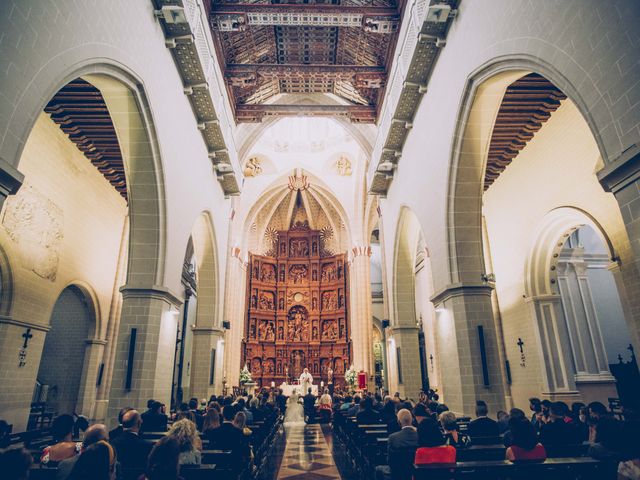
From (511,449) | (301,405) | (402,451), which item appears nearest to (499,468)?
(511,449)

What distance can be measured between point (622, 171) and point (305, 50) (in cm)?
1042

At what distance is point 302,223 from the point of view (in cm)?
2688

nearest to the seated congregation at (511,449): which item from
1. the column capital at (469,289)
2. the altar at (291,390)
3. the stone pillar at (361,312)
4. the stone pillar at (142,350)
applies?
the column capital at (469,289)

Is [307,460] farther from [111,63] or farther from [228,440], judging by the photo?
[111,63]

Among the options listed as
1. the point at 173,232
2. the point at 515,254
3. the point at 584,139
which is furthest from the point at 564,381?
the point at 173,232

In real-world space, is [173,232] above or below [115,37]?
below

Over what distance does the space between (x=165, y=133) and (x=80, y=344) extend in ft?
26.6

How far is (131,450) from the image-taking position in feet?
12.8

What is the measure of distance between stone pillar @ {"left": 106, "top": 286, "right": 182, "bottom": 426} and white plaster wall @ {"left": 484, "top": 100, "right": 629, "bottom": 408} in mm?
8606

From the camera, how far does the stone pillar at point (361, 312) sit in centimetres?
2044

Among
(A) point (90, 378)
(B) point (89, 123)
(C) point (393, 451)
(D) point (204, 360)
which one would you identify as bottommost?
(C) point (393, 451)

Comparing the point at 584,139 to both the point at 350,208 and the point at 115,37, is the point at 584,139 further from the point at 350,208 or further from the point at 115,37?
the point at 350,208

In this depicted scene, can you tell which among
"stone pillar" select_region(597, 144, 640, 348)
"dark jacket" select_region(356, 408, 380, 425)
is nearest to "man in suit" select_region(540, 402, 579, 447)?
"stone pillar" select_region(597, 144, 640, 348)

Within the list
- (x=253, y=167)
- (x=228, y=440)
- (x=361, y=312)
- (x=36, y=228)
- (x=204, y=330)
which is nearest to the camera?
(x=228, y=440)
